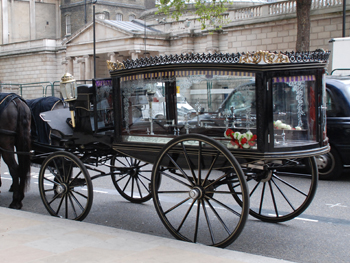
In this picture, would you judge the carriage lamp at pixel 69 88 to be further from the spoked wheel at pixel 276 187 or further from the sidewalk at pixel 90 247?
the spoked wheel at pixel 276 187

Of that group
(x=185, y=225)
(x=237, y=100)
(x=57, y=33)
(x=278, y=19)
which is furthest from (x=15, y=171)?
(x=57, y=33)

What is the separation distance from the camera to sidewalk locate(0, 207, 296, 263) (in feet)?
13.3

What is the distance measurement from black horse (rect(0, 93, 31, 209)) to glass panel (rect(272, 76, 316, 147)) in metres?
3.82

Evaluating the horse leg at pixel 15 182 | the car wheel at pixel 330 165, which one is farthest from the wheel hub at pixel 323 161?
the horse leg at pixel 15 182

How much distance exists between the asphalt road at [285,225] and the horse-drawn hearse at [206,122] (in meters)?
0.28

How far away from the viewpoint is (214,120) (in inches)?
207

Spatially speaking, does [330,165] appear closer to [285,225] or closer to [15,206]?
[285,225]

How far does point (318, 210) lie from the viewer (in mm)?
6602

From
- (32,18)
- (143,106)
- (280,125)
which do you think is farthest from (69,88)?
(32,18)

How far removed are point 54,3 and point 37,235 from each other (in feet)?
211

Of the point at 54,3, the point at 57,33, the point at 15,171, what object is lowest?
the point at 15,171

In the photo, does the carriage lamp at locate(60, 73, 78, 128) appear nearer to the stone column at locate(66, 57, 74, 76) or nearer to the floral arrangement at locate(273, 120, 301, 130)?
the floral arrangement at locate(273, 120, 301, 130)

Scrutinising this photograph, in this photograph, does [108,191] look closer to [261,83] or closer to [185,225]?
[185,225]

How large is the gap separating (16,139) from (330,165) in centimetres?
596
